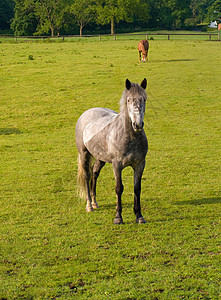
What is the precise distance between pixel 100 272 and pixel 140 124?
99.5 inches

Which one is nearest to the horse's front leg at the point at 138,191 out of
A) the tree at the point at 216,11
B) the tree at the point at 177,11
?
the tree at the point at 177,11

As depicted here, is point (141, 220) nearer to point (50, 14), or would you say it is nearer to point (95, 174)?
point (95, 174)

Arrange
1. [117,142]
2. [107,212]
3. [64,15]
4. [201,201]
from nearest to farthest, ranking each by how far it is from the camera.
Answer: [117,142]
[107,212]
[201,201]
[64,15]

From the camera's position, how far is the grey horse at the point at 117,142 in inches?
277

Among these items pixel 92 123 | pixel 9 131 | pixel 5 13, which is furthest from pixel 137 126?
pixel 5 13

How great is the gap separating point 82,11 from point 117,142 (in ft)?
292

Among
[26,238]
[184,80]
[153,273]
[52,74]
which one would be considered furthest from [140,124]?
[52,74]

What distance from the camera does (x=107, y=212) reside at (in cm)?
875

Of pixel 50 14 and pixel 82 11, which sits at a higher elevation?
pixel 82 11

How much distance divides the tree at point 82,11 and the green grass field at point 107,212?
236ft

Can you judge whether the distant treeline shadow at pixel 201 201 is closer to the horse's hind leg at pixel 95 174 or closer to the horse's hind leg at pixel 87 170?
the horse's hind leg at pixel 95 174

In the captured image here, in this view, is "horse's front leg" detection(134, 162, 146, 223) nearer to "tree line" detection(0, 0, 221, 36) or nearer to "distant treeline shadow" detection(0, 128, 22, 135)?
"distant treeline shadow" detection(0, 128, 22, 135)

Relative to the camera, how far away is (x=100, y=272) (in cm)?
627

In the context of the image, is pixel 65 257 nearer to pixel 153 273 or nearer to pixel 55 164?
pixel 153 273
